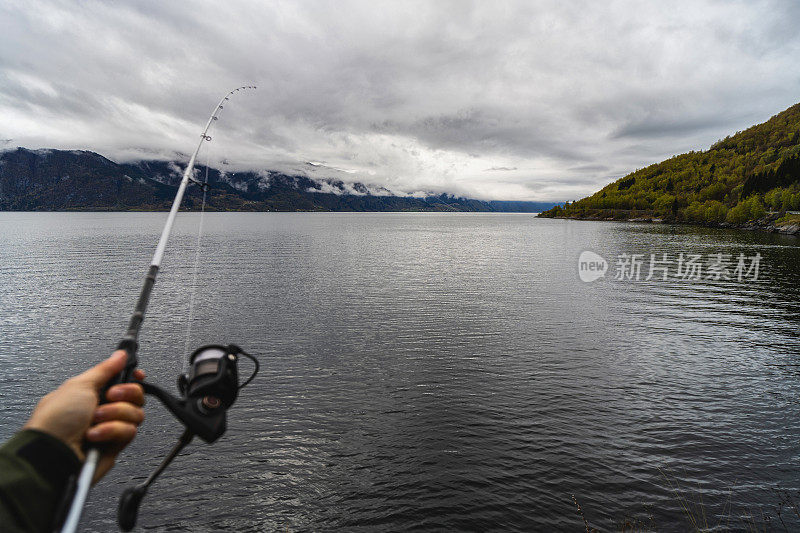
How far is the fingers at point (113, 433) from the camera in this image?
3246 mm

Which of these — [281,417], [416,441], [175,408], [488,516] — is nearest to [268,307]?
[281,417]

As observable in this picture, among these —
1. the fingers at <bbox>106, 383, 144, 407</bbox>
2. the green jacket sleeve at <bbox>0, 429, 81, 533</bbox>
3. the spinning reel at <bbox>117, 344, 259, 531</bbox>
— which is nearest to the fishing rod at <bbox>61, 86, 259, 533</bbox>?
the spinning reel at <bbox>117, 344, 259, 531</bbox>

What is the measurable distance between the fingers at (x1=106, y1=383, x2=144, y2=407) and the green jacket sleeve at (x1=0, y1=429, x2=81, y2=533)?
673 mm

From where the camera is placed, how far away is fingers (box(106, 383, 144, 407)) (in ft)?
11.9

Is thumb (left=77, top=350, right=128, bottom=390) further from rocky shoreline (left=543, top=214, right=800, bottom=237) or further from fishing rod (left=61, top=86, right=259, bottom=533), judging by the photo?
rocky shoreline (left=543, top=214, right=800, bottom=237)

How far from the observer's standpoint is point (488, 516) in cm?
1194

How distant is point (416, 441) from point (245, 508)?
21.1 feet

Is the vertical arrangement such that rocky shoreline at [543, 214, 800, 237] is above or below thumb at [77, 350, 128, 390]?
above

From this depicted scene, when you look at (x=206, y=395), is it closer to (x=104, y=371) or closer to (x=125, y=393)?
→ (x=125, y=393)
